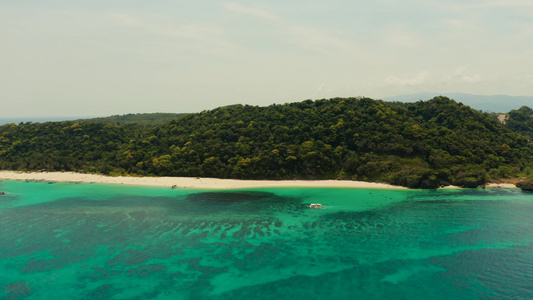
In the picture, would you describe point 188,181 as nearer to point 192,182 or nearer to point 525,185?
point 192,182

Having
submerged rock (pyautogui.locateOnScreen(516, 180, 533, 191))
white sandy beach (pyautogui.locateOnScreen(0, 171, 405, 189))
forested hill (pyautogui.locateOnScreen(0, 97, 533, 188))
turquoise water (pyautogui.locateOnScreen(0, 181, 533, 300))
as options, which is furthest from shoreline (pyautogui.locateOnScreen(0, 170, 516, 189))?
turquoise water (pyautogui.locateOnScreen(0, 181, 533, 300))

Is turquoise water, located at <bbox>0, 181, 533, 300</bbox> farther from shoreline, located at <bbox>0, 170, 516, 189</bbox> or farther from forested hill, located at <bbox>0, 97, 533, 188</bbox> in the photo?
forested hill, located at <bbox>0, 97, 533, 188</bbox>

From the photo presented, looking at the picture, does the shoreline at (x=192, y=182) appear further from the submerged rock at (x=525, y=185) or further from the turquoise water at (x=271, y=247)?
the turquoise water at (x=271, y=247)

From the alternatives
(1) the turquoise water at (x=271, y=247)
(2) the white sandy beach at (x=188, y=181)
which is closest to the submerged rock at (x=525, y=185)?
(1) the turquoise water at (x=271, y=247)

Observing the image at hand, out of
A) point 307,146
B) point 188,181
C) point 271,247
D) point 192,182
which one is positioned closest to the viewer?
point 271,247

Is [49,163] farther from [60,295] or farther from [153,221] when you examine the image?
[60,295]

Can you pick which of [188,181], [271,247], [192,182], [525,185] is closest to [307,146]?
[192,182]
